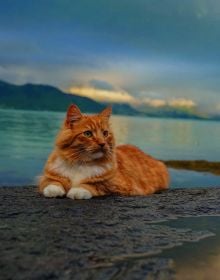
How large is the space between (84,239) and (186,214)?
2380 millimetres

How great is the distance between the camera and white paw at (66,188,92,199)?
8328 mm

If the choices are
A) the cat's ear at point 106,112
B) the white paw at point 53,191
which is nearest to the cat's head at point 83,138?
the cat's ear at point 106,112

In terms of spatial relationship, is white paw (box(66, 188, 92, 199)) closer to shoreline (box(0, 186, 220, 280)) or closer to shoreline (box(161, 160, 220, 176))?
shoreline (box(0, 186, 220, 280))

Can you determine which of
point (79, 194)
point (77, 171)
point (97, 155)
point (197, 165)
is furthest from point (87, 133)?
point (197, 165)

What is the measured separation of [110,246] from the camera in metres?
5.09

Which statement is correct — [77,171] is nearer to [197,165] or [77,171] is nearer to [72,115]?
[72,115]

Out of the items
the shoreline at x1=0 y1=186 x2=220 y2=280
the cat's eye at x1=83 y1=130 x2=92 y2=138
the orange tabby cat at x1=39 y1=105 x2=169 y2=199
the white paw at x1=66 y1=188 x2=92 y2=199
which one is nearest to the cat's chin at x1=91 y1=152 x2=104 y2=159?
the orange tabby cat at x1=39 y1=105 x2=169 y2=199

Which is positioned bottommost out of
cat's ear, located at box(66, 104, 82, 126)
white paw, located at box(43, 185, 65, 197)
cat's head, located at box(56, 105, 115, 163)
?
white paw, located at box(43, 185, 65, 197)

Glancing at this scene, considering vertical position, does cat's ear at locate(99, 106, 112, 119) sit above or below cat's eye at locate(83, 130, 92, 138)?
above

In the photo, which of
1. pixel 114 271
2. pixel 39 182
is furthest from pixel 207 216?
pixel 39 182

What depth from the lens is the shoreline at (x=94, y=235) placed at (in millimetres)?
4359

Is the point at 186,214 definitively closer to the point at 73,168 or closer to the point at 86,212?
the point at 86,212

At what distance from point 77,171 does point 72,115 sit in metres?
1.01

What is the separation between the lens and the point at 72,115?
28.7 ft
